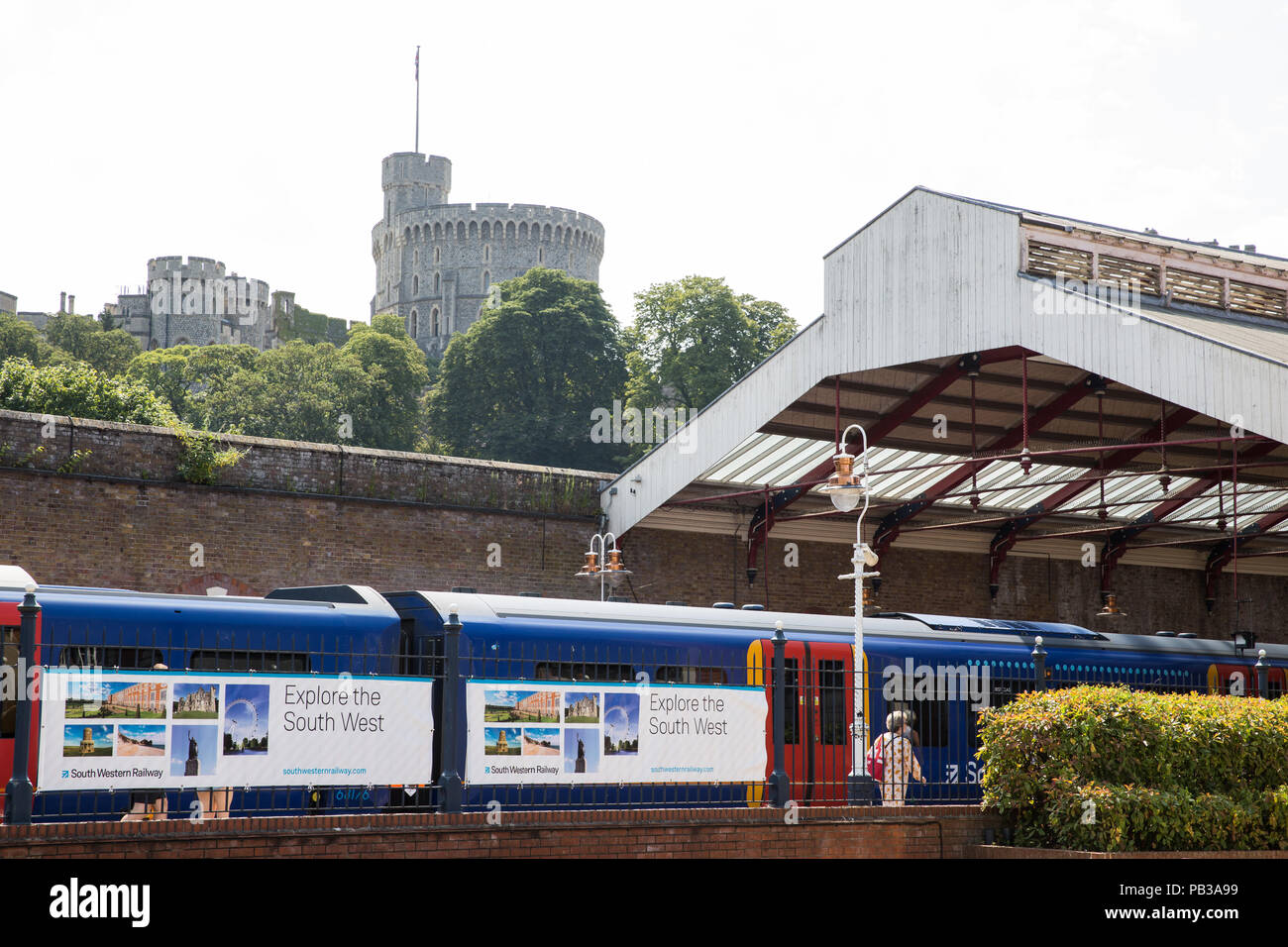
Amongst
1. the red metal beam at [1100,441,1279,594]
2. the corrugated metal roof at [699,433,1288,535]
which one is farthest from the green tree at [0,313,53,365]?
the red metal beam at [1100,441,1279,594]

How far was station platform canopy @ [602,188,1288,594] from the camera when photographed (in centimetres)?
1917

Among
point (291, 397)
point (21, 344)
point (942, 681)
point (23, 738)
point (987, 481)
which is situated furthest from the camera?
point (21, 344)

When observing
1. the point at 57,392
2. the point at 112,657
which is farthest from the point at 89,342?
the point at 112,657

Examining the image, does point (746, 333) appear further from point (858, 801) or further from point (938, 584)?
point (858, 801)

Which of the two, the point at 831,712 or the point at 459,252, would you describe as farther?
the point at 459,252

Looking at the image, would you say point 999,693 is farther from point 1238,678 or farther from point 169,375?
point 169,375

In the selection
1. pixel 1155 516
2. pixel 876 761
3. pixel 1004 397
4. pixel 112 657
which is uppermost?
pixel 1004 397

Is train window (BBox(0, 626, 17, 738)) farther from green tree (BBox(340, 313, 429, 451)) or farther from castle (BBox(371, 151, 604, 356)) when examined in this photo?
castle (BBox(371, 151, 604, 356))

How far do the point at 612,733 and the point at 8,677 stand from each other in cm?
523

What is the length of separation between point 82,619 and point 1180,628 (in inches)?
1152

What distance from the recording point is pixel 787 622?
16984 millimetres

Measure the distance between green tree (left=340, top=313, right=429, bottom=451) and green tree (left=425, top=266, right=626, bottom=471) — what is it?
1.61 metres

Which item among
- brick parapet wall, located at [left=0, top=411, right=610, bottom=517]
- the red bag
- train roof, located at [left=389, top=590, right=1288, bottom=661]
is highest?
brick parapet wall, located at [left=0, top=411, right=610, bottom=517]

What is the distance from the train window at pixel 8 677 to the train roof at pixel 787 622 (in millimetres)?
3754
